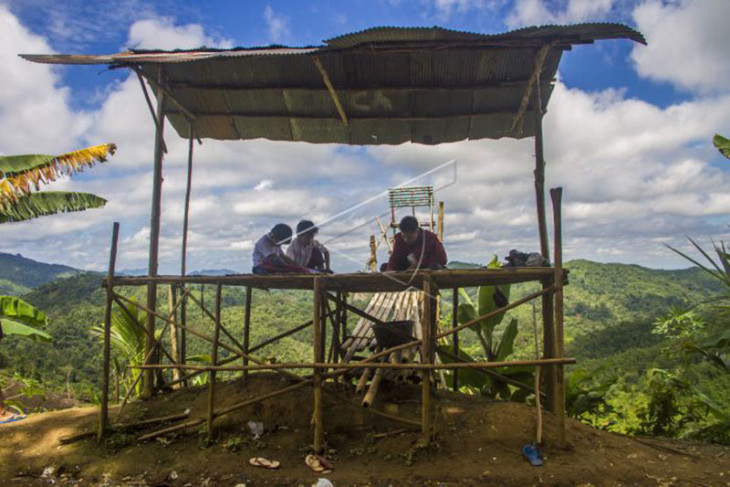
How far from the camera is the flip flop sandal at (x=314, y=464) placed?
533cm

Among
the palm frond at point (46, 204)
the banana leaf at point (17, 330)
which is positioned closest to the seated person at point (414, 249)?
the palm frond at point (46, 204)

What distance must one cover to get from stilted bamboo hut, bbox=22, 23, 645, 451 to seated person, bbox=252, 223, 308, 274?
0.65 feet

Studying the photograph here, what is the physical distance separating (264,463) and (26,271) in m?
94.7

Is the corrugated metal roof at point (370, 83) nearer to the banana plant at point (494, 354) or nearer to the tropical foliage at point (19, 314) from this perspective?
the banana plant at point (494, 354)

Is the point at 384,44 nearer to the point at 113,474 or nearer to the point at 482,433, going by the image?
the point at 482,433

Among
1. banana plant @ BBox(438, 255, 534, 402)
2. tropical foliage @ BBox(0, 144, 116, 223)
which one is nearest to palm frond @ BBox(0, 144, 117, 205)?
tropical foliage @ BBox(0, 144, 116, 223)

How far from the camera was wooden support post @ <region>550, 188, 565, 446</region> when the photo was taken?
5.29 metres

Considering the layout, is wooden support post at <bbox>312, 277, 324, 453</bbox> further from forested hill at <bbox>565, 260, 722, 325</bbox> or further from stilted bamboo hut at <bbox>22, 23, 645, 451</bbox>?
forested hill at <bbox>565, 260, 722, 325</bbox>

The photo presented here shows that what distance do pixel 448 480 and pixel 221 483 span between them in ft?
8.10

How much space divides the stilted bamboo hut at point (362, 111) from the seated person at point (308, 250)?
2.59 ft

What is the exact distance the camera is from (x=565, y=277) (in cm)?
550

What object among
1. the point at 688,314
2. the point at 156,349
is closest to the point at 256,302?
the point at 156,349

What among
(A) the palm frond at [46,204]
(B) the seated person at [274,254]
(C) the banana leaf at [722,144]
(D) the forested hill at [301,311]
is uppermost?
(C) the banana leaf at [722,144]

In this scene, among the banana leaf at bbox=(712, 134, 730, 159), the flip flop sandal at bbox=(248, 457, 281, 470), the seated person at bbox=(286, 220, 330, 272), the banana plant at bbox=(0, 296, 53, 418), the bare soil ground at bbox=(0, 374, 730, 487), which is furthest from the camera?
the banana plant at bbox=(0, 296, 53, 418)
